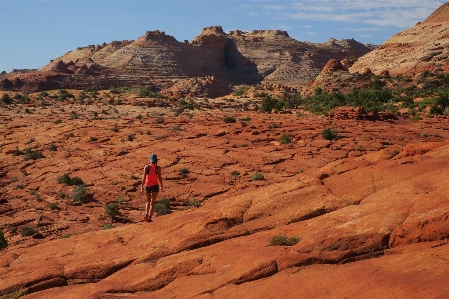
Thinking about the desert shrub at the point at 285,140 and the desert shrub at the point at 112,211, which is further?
the desert shrub at the point at 285,140

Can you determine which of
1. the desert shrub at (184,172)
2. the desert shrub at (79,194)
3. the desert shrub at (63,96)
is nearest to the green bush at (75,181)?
the desert shrub at (79,194)

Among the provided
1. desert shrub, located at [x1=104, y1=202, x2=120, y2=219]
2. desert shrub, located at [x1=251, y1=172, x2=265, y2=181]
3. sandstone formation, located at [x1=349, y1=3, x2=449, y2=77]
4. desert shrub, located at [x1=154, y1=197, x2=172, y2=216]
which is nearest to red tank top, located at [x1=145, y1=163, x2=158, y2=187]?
desert shrub, located at [x1=154, y1=197, x2=172, y2=216]

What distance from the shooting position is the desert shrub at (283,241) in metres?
6.42

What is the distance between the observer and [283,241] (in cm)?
647

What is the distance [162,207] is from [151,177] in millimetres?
3497

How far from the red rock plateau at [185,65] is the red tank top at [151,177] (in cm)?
4899

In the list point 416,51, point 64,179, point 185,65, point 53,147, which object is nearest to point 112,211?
point 64,179

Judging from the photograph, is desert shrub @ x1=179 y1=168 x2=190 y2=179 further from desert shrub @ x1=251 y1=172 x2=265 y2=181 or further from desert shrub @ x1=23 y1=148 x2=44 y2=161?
desert shrub @ x1=23 y1=148 x2=44 y2=161

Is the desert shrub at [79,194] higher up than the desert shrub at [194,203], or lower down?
higher up

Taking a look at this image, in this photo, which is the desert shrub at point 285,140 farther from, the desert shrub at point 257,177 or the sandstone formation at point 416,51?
the sandstone formation at point 416,51

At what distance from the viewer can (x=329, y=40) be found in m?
127

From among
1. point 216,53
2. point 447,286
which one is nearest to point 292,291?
point 447,286

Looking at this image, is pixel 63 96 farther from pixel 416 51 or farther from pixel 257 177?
pixel 416 51

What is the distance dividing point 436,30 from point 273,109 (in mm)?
38480
